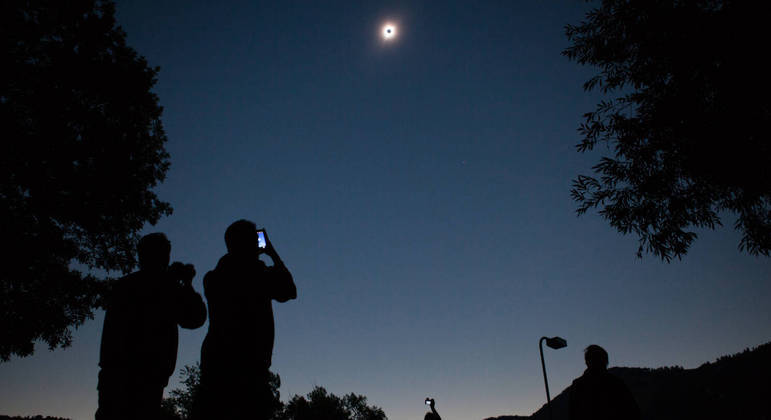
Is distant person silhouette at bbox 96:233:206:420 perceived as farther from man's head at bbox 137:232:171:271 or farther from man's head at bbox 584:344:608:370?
man's head at bbox 584:344:608:370

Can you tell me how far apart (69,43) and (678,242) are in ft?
55.9

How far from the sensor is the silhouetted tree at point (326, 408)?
5594 cm

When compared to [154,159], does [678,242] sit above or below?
below

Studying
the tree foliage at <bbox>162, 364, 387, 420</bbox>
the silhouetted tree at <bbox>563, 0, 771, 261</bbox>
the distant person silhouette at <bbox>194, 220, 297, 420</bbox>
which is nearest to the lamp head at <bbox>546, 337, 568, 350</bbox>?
the silhouetted tree at <bbox>563, 0, 771, 261</bbox>

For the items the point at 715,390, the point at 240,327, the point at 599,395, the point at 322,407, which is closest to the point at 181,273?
the point at 240,327

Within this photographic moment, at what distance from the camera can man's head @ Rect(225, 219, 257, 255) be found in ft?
8.18

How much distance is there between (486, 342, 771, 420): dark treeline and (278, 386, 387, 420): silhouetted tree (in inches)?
1216

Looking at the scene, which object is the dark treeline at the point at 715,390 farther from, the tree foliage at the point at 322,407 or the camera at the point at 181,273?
the camera at the point at 181,273

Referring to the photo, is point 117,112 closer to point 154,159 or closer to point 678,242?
point 154,159

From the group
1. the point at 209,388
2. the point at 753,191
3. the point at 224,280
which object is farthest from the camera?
the point at 753,191

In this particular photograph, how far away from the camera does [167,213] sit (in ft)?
39.8

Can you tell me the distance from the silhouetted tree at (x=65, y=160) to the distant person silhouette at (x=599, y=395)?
1233cm

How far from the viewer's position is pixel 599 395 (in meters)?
4.38

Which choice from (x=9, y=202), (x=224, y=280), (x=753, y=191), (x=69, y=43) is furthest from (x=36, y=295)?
(x=753, y=191)
